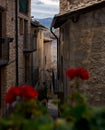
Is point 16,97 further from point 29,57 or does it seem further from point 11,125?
point 29,57

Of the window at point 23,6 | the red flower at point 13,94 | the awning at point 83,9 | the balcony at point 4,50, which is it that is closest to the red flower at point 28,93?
the red flower at point 13,94

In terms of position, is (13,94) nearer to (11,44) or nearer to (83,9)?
(83,9)

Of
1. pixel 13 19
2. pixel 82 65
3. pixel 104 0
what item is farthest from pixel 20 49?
pixel 104 0

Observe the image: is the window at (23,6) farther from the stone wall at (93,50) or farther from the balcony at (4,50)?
the stone wall at (93,50)

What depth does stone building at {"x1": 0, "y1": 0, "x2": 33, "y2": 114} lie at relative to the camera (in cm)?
1677

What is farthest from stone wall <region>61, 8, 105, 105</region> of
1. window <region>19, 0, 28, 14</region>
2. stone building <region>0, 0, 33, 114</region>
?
window <region>19, 0, 28, 14</region>

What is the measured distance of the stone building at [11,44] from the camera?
55.0 feet

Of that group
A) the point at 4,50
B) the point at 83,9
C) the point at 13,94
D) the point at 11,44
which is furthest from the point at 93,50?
the point at 13,94

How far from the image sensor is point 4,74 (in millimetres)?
17281

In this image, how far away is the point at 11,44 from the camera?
18672 millimetres

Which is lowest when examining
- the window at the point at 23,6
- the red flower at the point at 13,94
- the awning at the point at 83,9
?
the red flower at the point at 13,94

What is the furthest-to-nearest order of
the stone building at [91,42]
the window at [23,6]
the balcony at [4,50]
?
the window at [23,6] → the balcony at [4,50] → the stone building at [91,42]

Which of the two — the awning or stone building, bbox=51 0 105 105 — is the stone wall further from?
the awning

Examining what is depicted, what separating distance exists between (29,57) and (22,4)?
13.8ft
